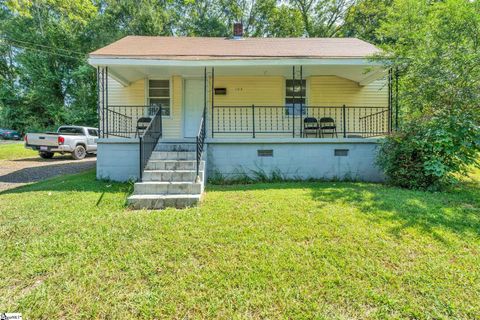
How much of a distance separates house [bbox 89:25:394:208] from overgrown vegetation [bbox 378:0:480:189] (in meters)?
0.82

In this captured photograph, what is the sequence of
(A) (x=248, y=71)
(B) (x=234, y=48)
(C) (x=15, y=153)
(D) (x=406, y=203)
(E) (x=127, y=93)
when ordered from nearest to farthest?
(D) (x=406, y=203), (A) (x=248, y=71), (B) (x=234, y=48), (E) (x=127, y=93), (C) (x=15, y=153)

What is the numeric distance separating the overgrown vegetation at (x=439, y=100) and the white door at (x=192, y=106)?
18.3 ft

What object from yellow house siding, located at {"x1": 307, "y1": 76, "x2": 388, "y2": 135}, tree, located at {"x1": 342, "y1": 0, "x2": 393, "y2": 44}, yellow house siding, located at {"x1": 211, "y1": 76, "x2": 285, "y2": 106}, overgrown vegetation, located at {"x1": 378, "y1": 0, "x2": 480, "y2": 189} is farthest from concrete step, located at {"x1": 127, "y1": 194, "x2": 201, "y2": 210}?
tree, located at {"x1": 342, "y1": 0, "x2": 393, "y2": 44}

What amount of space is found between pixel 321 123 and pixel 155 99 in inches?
220

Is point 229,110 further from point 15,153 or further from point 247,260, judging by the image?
point 15,153

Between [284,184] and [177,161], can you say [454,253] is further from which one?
[177,161]

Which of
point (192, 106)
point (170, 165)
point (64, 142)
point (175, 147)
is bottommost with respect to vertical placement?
point (170, 165)

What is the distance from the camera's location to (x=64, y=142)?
1144 cm

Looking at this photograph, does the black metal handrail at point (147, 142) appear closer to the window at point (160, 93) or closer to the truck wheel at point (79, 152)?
the window at point (160, 93)

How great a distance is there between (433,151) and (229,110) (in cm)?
542

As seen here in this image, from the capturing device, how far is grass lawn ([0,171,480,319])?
230 cm

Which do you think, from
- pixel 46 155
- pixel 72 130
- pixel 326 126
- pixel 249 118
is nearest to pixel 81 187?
pixel 249 118

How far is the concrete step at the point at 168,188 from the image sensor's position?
4867 mm

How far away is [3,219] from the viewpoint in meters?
3.99
